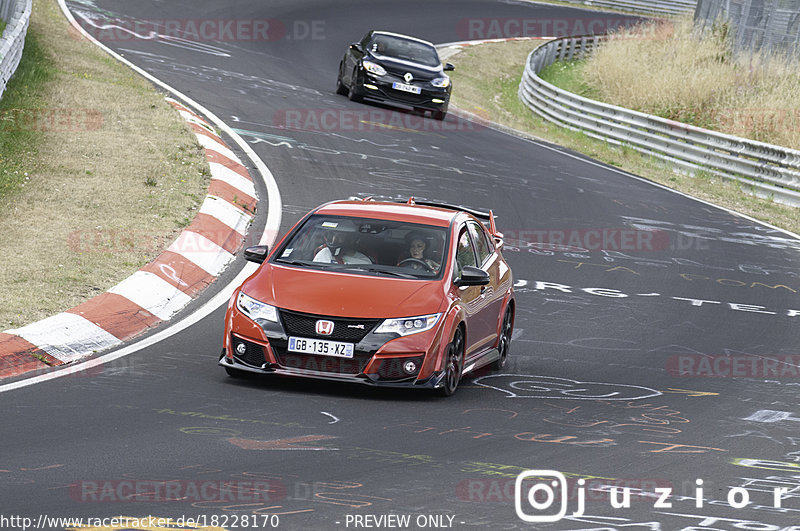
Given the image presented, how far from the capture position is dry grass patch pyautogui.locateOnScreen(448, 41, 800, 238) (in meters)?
23.0

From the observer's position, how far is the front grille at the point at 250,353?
8.96 m

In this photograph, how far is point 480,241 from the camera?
1112 cm

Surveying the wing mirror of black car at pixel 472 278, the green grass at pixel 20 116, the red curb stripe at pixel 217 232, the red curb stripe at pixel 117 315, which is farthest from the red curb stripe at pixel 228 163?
the wing mirror of black car at pixel 472 278

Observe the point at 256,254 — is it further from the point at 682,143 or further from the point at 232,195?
the point at 682,143

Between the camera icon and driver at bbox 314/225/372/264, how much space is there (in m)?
3.23

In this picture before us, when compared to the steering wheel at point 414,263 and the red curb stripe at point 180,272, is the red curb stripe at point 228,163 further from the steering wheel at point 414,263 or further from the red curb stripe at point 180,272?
the steering wheel at point 414,263

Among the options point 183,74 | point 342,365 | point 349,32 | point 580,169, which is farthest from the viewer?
point 349,32

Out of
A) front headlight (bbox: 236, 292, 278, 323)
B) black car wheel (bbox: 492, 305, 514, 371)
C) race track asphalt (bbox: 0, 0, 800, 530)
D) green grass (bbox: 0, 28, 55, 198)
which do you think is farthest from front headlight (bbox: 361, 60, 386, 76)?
front headlight (bbox: 236, 292, 278, 323)

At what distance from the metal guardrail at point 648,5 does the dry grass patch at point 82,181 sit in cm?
3838

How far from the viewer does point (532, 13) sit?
174ft

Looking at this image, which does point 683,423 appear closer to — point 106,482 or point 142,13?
point 106,482

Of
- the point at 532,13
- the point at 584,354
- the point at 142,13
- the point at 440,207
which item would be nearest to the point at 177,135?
the point at 440,207

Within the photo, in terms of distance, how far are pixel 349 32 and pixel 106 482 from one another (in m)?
34.0

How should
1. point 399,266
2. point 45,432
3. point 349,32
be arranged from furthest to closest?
1. point 349,32
2. point 399,266
3. point 45,432
